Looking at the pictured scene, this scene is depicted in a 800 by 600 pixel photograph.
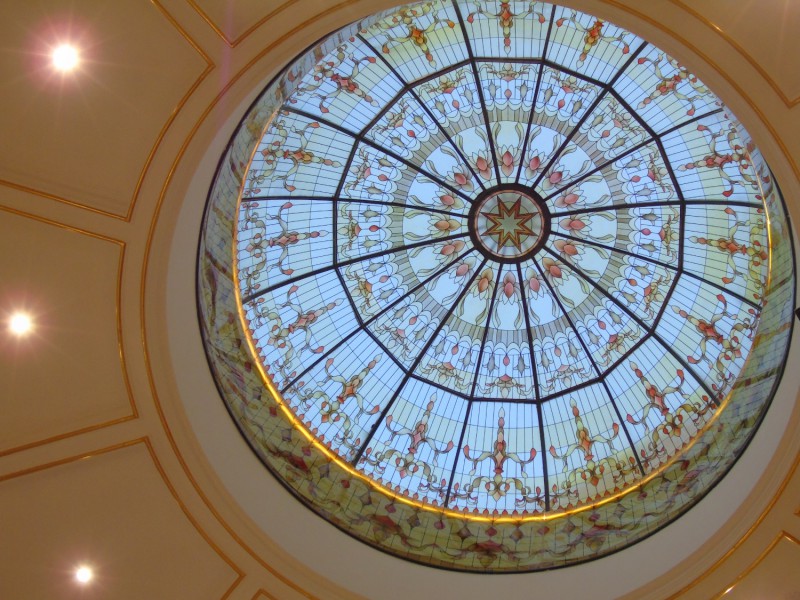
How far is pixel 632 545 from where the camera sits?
802cm

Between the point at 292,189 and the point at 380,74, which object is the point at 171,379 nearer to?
the point at 292,189

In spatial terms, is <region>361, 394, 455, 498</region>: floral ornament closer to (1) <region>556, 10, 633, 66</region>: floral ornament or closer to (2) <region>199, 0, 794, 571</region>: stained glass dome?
(2) <region>199, 0, 794, 571</region>: stained glass dome

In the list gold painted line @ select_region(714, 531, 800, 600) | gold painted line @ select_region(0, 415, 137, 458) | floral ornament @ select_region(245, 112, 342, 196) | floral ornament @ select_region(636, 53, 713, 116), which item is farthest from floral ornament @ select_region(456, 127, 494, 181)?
gold painted line @ select_region(714, 531, 800, 600)

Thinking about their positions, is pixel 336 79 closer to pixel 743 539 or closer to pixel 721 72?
pixel 721 72

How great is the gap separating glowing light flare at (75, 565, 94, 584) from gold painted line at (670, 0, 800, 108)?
23.6ft

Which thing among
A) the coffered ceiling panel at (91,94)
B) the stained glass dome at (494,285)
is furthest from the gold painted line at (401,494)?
the coffered ceiling panel at (91,94)

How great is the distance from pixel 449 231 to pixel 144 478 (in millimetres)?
4254

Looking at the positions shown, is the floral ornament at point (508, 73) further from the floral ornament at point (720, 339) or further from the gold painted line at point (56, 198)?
the gold painted line at point (56, 198)

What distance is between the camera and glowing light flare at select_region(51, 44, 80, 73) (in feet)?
19.5

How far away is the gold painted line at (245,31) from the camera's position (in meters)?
5.75

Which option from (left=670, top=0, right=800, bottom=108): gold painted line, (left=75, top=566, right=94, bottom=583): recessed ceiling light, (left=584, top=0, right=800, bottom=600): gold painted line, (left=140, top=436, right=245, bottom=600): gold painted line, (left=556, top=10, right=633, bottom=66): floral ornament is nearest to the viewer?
(left=670, top=0, right=800, bottom=108): gold painted line

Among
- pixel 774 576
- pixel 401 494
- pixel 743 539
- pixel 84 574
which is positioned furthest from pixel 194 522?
pixel 774 576

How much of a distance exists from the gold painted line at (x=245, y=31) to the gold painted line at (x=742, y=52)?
288 cm

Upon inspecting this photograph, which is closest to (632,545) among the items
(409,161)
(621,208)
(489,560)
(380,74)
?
(489,560)
